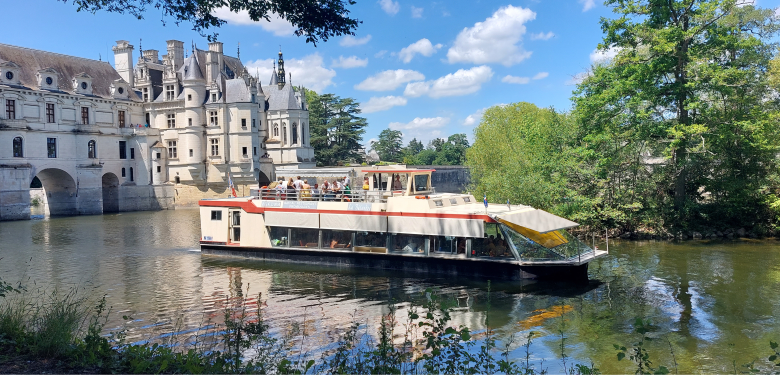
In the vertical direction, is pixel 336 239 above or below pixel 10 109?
below

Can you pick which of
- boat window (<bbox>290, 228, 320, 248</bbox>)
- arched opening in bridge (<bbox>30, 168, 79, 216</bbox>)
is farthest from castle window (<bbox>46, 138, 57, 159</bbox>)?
boat window (<bbox>290, 228, 320, 248</bbox>)

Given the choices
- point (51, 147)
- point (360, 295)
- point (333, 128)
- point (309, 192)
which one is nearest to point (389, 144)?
point (333, 128)

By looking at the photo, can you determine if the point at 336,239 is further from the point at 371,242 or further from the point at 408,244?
the point at 408,244

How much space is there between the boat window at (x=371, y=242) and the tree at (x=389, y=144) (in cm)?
7521

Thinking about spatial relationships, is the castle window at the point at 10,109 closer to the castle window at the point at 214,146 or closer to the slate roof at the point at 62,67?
the slate roof at the point at 62,67

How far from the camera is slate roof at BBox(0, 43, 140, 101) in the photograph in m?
54.4

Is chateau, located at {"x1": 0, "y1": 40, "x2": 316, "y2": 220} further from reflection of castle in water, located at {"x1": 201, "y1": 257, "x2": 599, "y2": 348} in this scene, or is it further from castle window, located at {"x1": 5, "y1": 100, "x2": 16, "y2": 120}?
reflection of castle in water, located at {"x1": 201, "y1": 257, "x2": 599, "y2": 348}

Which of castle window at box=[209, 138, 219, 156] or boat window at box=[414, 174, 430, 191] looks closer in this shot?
boat window at box=[414, 174, 430, 191]

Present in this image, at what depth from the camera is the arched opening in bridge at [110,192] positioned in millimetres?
61281

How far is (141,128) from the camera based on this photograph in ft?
212

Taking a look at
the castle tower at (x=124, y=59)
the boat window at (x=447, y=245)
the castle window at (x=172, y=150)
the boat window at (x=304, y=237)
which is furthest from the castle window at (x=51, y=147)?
the boat window at (x=447, y=245)

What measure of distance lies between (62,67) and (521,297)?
5758cm

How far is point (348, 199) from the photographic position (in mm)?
23922

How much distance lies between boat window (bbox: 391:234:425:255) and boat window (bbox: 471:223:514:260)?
2087mm
